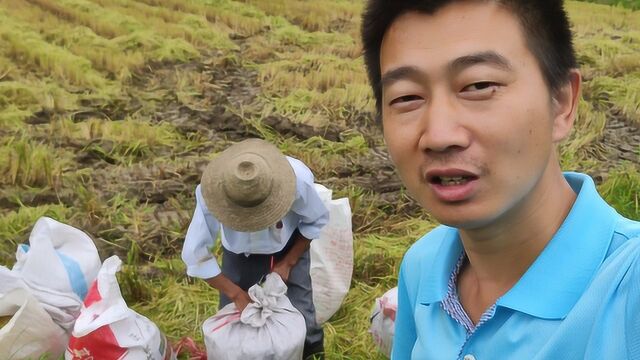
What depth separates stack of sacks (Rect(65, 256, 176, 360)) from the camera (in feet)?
7.21

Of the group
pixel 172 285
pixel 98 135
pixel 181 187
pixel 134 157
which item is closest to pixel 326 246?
pixel 172 285

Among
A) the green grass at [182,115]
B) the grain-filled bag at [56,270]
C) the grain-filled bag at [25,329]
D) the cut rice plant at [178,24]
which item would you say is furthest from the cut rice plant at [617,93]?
the grain-filled bag at [25,329]

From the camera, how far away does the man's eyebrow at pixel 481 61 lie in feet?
3.18

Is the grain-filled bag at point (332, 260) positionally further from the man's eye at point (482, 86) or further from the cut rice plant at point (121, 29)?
the cut rice plant at point (121, 29)

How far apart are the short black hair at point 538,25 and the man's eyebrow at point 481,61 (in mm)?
54

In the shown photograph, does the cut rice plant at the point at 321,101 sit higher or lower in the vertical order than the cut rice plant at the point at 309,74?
lower

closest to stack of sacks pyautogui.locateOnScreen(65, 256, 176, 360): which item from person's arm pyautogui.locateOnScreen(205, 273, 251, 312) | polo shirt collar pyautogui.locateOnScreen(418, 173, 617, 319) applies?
person's arm pyautogui.locateOnScreen(205, 273, 251, 312)

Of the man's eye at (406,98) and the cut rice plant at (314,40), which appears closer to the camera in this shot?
the man's eye at (406,98)

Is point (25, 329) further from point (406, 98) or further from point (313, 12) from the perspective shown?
point (313, 12)

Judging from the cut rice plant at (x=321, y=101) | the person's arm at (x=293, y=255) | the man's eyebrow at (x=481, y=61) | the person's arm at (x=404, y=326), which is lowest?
the cut rice plant at (x=321, y=101)

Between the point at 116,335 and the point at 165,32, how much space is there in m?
3.28

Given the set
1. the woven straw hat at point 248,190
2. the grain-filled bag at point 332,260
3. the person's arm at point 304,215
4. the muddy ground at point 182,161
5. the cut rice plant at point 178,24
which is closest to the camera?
the woven straw hat at point 248,190

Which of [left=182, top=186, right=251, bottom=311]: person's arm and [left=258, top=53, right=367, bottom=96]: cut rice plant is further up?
[left=182, top=186, right=251, bottom=311]: person's arm

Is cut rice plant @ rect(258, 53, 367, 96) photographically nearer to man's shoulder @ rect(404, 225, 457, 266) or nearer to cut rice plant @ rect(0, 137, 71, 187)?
cut rice plant @ rect(0, 137, 71, 187)
